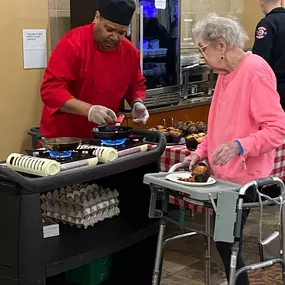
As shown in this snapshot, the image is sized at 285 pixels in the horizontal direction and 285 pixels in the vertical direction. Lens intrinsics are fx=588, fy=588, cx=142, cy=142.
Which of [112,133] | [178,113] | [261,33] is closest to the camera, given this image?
[112,133]

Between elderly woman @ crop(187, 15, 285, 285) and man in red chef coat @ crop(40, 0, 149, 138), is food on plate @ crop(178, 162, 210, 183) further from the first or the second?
man in red chef coat @ crop(40, 0, 149, 138)

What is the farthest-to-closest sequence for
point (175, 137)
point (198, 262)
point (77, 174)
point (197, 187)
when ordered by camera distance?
point (198, 262) → point (175, 137) → point (197, 187) → point (77, 174)

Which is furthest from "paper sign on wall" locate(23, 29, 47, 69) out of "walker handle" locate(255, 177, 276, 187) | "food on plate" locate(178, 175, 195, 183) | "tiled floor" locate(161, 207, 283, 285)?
"walker handle" locate(255, 177, 276, 187)

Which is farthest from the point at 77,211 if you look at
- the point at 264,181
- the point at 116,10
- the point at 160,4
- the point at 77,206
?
the point at 160,4

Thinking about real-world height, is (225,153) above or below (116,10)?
below

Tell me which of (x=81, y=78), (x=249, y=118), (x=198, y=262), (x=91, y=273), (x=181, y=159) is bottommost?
(x=198, y=262)

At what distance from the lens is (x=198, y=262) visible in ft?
12.3

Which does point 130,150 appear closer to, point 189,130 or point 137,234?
point 137,234

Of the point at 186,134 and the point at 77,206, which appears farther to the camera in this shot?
the point at 186,134

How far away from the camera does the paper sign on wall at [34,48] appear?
3961 mm

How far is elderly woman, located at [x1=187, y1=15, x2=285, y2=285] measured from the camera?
2.32m

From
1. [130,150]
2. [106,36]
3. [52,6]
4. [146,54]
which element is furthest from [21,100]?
[130,150]

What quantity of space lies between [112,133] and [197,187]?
49cm

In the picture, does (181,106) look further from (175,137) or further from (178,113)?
(175,137)
